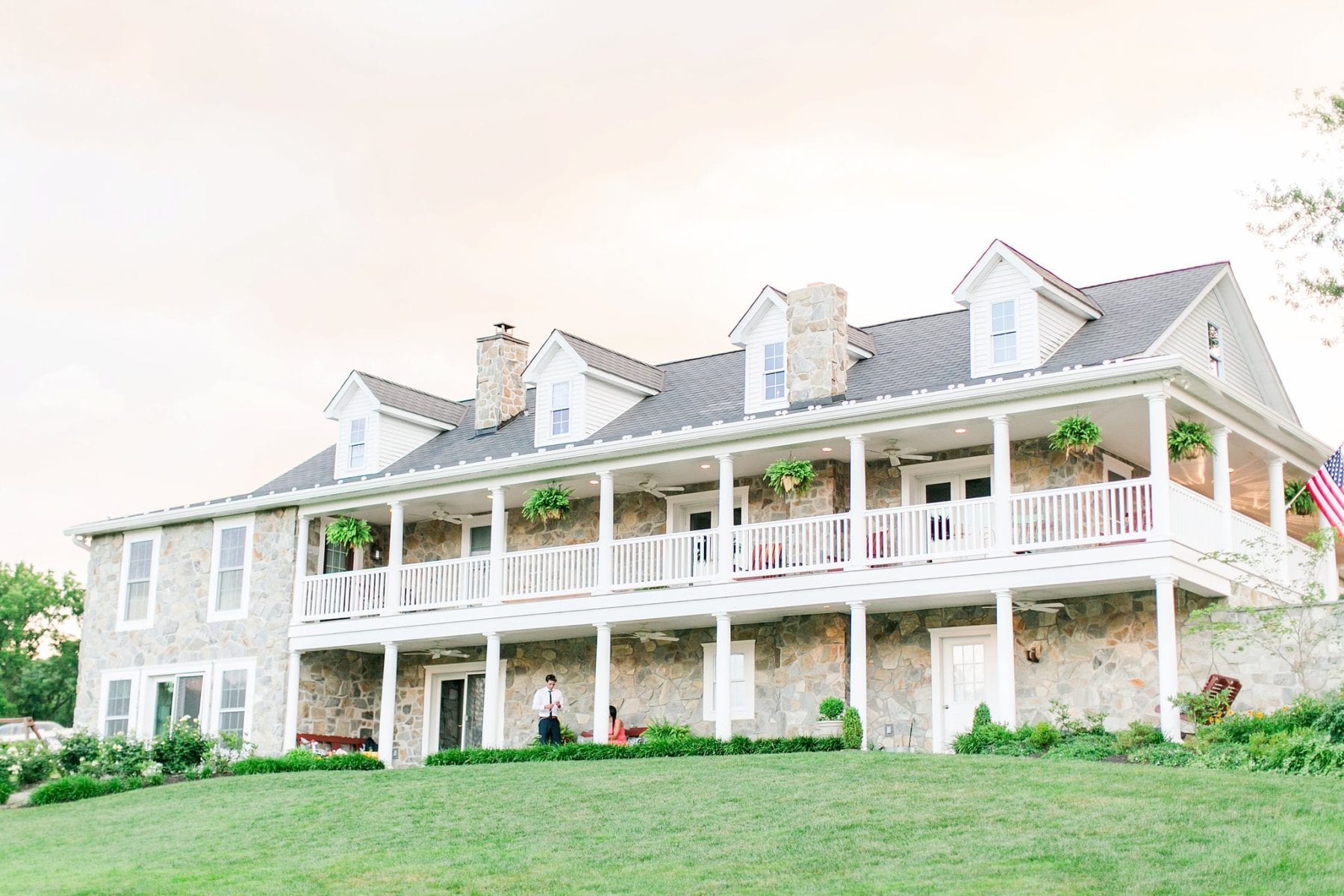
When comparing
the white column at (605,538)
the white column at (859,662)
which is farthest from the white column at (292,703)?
the white column at (859,662)

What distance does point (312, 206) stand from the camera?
26562 mm

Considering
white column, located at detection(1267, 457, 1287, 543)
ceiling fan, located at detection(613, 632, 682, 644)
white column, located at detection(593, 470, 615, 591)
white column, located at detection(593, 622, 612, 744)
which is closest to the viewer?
white column, located at detection(1267, 457, 1287, 543)

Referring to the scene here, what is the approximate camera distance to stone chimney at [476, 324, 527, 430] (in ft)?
93.9

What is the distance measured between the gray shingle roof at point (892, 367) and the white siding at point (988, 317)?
348 mm

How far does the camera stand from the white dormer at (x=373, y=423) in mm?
28469

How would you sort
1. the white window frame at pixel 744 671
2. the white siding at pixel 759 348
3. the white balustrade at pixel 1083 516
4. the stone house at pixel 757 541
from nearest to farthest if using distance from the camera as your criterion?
the white balustrade at pixel 1083 516, the stone house at pixel 757 541, the white window frame at pixel 744 671, the white siding at pixel 759 348

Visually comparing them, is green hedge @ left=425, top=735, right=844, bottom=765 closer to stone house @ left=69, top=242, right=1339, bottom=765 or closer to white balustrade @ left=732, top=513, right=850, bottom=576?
stone house @ left=69, top=242, right=1339, bottom=765

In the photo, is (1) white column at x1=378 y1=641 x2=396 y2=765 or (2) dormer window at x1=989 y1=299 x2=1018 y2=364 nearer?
(2) dormer window at x1=989 y1=299 x2=1018 y2=364

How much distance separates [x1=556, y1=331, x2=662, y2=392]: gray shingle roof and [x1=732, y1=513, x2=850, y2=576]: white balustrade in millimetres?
4832

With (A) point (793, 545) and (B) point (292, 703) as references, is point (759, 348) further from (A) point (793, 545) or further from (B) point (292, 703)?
(B) point (292, 703)

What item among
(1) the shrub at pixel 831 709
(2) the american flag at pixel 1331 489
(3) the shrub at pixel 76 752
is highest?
→ (2) the american flag at pixel 1331 489

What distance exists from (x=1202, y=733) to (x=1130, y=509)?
2.98m

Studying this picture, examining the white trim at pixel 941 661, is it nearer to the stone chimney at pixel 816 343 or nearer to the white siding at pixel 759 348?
the stone chimney at pixel 816 343

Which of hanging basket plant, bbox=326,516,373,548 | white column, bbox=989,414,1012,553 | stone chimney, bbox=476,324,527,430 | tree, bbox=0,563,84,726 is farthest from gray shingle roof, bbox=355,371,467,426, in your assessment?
tree, bbox=0,563,84,726
